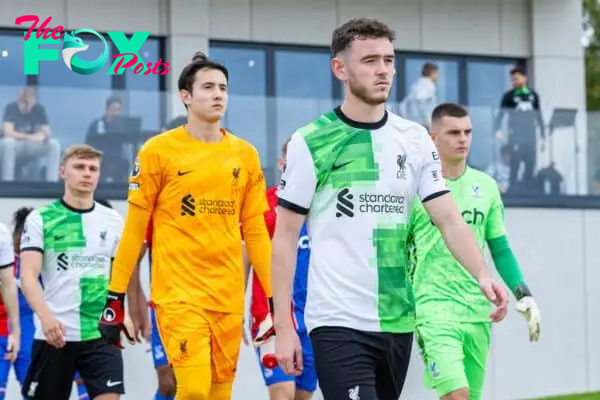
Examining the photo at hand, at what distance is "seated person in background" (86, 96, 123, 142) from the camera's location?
17.2m

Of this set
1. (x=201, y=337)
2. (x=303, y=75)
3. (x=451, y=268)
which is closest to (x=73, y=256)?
(x=201, y=337)

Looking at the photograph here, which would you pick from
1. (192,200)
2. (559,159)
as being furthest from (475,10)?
(192,200)

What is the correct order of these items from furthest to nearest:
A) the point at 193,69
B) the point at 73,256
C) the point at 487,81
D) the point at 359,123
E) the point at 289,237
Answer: the point at 487,81 < the point at 73,256 < the point at 193,69 < the point at 359,123 < the point at 289,237

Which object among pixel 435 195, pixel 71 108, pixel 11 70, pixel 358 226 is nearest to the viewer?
pixel 358 226

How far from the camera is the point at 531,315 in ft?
29.7

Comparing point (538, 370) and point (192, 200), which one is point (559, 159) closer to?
point (538, 370)

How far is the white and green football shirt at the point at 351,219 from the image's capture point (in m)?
7.25

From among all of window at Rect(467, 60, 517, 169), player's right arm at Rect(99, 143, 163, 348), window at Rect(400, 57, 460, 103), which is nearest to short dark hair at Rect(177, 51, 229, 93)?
player's right arm at Rect(99, 143, 163, 348)

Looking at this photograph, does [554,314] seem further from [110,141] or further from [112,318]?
[112,318]

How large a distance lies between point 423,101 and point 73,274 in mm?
8104

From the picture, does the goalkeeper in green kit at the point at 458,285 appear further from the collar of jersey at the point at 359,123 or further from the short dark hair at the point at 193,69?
the collar of jersey at the point at 359,123

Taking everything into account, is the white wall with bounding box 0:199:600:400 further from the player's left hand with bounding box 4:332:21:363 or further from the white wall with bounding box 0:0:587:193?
the player's left hand with bounding box 4:332:21:363

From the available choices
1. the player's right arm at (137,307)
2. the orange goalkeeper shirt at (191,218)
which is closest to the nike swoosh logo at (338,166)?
the orange goalkeeper shirt at (191,218)

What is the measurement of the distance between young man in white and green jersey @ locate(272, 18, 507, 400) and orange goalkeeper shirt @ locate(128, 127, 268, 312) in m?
2.21
